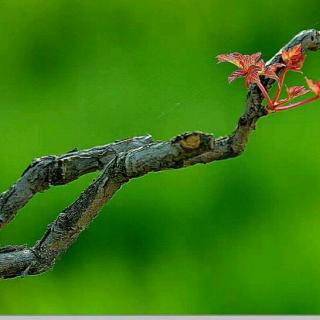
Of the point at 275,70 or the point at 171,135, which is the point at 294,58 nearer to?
the point at 275,70

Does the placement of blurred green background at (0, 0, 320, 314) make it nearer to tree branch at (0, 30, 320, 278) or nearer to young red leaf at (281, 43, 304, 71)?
tree branch at (0, 30, 320, 278)

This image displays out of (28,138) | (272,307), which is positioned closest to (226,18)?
(28,138)

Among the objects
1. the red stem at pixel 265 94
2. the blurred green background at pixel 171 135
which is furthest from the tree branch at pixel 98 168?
the blurred green background at pixel 171 135

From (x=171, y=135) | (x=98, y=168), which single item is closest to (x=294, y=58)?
(x=98, y=168)

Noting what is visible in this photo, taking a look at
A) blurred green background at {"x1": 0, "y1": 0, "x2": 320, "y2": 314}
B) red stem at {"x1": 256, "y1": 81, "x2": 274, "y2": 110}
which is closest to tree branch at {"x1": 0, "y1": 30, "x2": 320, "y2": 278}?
red stem at {"x1": 256, "y1": 81, "x2": 274, "y2": 110}

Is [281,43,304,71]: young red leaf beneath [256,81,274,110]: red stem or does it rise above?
above

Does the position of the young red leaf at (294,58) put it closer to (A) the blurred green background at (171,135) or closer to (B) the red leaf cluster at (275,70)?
(B) the red leaf cluster at (275,70)
